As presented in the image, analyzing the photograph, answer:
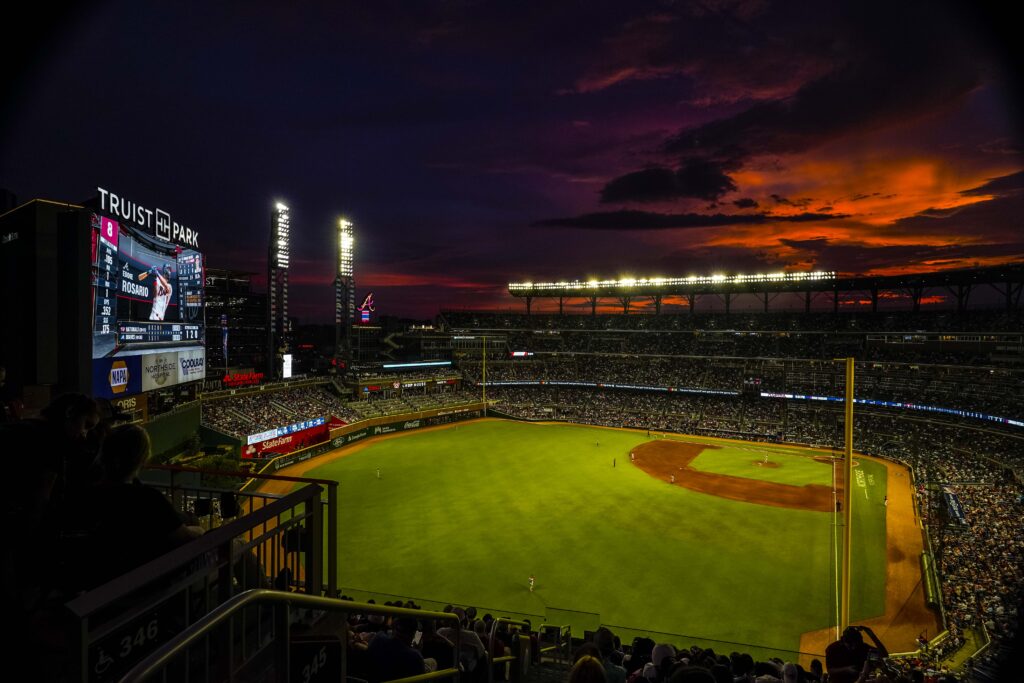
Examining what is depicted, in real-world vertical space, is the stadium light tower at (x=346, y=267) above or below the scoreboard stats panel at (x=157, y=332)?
above

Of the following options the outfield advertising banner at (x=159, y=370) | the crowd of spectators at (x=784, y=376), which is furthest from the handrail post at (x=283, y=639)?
the crowd of spectators at (x=784, y=376)

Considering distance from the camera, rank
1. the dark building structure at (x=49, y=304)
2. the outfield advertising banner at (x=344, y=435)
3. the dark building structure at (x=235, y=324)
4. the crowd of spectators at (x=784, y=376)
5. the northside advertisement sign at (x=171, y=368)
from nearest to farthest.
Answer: the dark building structure at (x=49, y=304), the northside advertisement sign at (x=171, y=368), the outfield advertising banner at (x=344, y=435), the crowd of spectators at (x=784, y=376), the dark building structure at (x=235, y=324)

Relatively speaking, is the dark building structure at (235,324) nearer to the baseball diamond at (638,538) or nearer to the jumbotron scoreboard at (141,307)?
the baseball diamond at (638,538)

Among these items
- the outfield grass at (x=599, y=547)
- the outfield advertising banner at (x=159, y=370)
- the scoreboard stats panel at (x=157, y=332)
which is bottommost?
the outfield grass at (x=599, y=547)

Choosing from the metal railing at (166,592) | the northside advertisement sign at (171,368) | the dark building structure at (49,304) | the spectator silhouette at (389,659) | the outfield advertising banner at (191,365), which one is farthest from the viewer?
the outfield advertising banner at (191,365)

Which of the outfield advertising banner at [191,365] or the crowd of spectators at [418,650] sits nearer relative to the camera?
the crowd of spectators at [418,650]

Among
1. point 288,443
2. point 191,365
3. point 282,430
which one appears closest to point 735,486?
point 288,443

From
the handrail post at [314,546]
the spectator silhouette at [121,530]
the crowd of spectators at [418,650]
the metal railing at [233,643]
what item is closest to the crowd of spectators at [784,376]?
the crowd of spectators at [418,650]
